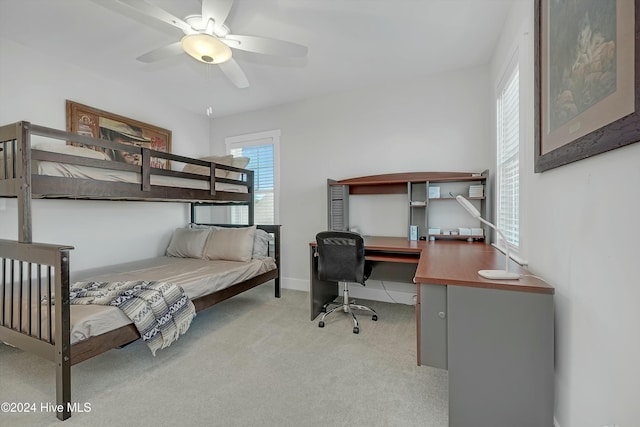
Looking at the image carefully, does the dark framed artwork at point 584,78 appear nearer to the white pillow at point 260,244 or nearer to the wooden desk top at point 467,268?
the wooden desk top at point 467,268

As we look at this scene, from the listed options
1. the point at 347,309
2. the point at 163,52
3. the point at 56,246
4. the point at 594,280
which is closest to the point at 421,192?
the point at 347,309

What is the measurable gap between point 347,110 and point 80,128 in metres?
2.98

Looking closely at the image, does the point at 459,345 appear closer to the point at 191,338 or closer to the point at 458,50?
the point at 191,338

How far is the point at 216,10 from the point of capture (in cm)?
175

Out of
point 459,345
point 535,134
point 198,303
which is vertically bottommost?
point 198,303

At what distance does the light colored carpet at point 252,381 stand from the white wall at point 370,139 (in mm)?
1314

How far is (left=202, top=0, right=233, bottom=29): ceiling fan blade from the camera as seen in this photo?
1.68m

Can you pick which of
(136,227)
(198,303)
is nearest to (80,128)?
(136,227)

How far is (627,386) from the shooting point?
0.84 m

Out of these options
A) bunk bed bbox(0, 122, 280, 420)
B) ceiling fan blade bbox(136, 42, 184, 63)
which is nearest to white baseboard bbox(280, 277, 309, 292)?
bunk bed bbox(0, 122, 280, 420)

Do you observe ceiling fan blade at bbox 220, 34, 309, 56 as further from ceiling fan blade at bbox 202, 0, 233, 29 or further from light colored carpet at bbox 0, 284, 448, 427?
light colored carpet at bbox 0, 284, 448, 427

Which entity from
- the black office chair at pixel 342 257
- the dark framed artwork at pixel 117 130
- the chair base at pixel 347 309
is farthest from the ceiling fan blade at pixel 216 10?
the chair base at pixel 347 309

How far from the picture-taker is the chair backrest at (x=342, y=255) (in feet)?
8.32

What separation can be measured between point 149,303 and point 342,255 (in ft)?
5.12
